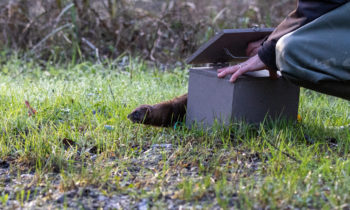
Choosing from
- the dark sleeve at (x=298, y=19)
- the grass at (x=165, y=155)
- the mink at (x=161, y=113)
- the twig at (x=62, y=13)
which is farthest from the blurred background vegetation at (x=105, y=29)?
the dark sleeve at (x=298, y=19)

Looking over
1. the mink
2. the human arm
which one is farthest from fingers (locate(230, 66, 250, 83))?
the mink

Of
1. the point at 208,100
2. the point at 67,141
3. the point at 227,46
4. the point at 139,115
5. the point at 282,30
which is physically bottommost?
the point at 67,141

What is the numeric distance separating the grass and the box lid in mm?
534

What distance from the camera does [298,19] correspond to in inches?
112

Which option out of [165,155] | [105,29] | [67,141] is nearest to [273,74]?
[165,155]

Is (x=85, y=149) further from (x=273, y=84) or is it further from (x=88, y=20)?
(x=88, y=20)

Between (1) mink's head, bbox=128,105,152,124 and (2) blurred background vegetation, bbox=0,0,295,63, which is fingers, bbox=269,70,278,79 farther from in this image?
(2) blurred background vegetation, bbox=0,0,295,63

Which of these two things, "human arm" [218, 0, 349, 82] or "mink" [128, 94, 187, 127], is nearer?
"human arm" [218, 0, 349, 82]

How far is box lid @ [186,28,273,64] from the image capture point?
3209 mm

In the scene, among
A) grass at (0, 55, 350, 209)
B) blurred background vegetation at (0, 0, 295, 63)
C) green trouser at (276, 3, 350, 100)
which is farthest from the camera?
blurred background vegetation at (0, 0, 295, 63)

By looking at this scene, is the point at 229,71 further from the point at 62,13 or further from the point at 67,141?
the point at 62,13

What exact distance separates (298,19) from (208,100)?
31.5 inches

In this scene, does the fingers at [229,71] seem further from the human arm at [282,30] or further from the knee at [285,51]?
the knee at [285,51]

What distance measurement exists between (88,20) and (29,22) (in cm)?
77
